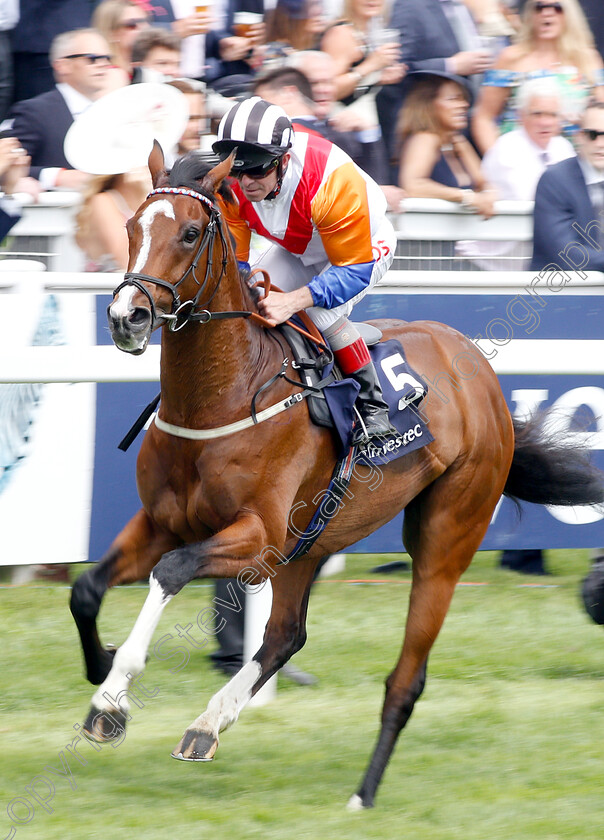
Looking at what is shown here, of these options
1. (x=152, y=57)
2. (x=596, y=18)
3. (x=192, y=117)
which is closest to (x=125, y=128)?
(x=192, y=117)

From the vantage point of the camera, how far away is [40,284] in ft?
16.2

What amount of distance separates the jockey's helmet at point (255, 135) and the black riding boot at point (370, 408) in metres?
0.82

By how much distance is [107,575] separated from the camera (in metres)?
3.44

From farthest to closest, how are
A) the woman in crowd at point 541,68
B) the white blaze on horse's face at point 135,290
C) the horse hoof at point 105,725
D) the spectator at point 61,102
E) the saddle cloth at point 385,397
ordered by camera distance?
the woman in crowd at point 541,68, the spectator at point 61,102, the saddle cloth at point 385,397, the horse hoof at point 105,725, the white blaze on horse's face at point 135,290

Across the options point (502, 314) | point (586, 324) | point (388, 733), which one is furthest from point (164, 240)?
point (586, 324)

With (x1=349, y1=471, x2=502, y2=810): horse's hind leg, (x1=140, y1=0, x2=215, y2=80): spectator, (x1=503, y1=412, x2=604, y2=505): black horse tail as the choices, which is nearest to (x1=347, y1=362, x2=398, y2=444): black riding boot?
(x1=349, y1=471, x2=502, y2=810): horse's hind leg

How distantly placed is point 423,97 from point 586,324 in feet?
5.94

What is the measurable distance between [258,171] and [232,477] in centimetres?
93

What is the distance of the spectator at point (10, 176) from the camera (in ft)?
18.1

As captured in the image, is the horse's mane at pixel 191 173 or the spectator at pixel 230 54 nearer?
the horse's mane at pixel 191 173

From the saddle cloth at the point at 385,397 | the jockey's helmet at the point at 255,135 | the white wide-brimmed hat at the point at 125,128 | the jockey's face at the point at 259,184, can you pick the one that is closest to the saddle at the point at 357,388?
the saddle cloth at the point at 385,397

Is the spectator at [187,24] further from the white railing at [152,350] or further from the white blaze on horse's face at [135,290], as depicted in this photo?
the white blaze on horse's face at [135,290]

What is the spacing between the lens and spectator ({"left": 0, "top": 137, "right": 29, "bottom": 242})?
551 centimetres

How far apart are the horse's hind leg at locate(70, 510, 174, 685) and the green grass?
40 cm
